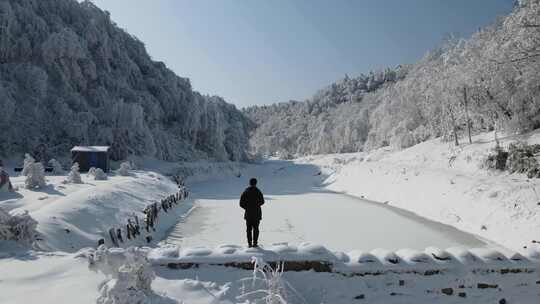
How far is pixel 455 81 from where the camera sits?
3691 cm

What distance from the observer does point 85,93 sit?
5425cm

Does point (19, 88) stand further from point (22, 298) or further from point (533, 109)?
point (533, 109)

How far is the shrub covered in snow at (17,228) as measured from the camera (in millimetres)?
8758

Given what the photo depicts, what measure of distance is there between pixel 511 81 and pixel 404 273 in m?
30.0

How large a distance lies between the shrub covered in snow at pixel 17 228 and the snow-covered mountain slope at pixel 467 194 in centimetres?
1260

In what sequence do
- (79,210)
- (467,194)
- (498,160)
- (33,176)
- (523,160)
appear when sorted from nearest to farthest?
(79,210) < (467,194) < (523,160) < (33,176) < (498,160)

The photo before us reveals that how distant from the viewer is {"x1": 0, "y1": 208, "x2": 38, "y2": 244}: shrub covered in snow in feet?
28.7

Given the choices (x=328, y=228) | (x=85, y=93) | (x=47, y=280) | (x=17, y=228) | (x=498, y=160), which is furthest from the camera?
(x=85, y=93)

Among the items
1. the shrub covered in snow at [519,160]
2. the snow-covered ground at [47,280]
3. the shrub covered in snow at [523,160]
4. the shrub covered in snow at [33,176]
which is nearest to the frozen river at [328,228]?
the shrub covered in snow at [523,160]

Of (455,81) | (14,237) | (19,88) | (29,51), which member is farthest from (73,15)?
(14,237)

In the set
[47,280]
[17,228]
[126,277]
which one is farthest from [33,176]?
[126,277]

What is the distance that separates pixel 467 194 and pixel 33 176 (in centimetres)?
2157

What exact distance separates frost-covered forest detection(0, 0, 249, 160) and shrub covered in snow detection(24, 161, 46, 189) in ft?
80.8

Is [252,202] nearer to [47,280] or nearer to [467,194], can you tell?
[47,280]
